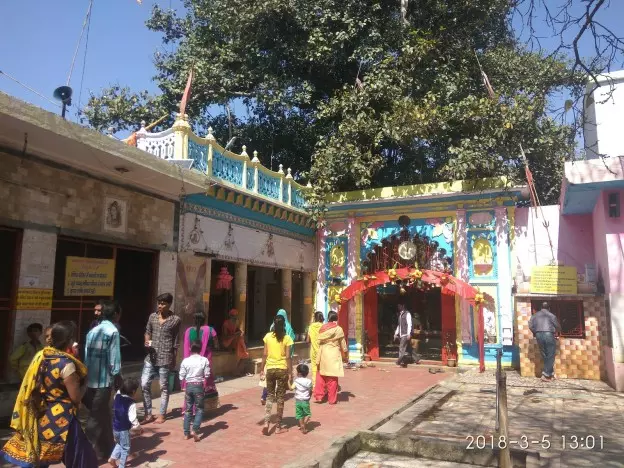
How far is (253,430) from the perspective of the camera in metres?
6.50

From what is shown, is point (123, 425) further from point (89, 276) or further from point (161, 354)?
point (89, 276)

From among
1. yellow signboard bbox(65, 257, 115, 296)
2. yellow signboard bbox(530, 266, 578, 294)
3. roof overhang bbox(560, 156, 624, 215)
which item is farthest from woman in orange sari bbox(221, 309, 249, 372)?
roof overhang bbox(560, 156, 624, 215)

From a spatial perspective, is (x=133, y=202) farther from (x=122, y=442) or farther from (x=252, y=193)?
(x=122, y=442)

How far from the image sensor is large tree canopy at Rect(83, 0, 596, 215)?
42.0 ft

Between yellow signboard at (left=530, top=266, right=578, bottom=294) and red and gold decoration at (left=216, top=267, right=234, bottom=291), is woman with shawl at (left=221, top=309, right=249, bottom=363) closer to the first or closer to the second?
red and gold decoration at (left=216, top=267, right=234, bottom=291)

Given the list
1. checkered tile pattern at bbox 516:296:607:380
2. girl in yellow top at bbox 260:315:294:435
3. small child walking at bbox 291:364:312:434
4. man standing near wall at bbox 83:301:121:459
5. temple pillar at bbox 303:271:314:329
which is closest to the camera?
man standing near wall at bbox 83:301:121:459

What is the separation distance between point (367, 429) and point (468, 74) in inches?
473

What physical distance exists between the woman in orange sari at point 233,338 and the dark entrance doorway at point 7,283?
4732 mm

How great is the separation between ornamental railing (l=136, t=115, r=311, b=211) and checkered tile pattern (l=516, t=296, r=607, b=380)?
23.1ft

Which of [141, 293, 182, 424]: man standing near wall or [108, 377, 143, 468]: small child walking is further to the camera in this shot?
[141, 293, 182, 424]: man standing near wall

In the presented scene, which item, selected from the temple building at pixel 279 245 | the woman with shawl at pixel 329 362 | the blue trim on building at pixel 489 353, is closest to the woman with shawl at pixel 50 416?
the temple building at pixel 279 245

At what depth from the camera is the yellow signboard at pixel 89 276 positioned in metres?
7.74

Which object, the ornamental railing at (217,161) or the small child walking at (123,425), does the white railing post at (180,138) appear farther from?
the small child walking at (123,425)

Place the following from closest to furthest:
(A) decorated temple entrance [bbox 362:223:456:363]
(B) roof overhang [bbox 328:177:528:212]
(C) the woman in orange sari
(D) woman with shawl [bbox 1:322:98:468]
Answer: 1. (D) woman with shawl [bbox 1:322:98:468]
2. (C) the woman in orange sari
3. (B) roof overhang [bbox 328:177:528:212]
4. (A) decorated temple entrance [bbox 362:223:456:363]
